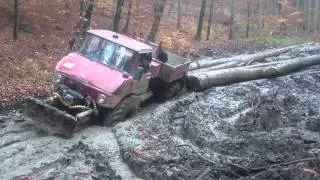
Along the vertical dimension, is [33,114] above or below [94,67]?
below

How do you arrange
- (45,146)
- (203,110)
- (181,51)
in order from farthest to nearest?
(181,51), (203,110), (45,146)

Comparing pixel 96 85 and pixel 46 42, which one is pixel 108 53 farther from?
pixel 46 42

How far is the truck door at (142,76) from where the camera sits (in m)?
13.2

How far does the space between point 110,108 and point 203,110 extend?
11.5 ft

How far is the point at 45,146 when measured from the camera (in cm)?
1055

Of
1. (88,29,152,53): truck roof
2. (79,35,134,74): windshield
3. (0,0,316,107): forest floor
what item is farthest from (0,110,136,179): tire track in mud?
(0,0,316,107): forest floor

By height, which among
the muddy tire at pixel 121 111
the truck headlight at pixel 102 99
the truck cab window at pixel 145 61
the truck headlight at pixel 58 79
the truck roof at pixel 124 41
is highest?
the truck roof at pixel 124 41

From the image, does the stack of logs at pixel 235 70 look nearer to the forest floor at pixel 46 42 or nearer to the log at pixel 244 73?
the log at pixel 244 73

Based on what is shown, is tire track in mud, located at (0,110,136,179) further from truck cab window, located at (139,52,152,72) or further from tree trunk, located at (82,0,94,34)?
tree trunk, located at (82,0,94,34)

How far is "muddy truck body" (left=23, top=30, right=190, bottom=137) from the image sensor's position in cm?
1134

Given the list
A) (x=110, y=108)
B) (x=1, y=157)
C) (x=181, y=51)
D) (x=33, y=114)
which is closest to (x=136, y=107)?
(x=110, y=108)

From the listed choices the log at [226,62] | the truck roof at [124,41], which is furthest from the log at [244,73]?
the truck roof at [124,41]

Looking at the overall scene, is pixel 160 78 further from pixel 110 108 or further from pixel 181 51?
pixel 181 51

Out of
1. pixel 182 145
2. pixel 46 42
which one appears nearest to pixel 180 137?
pixel 182 145
